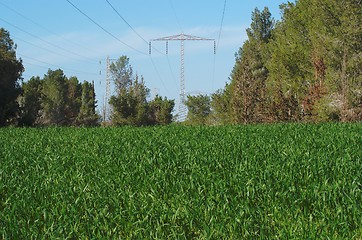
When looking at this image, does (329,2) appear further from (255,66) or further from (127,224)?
(127,224)

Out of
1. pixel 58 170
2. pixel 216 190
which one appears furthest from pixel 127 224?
pixel 58 170

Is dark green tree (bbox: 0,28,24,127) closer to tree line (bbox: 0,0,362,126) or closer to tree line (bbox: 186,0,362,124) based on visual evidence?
tree line (bbox: 0,0,362,126)

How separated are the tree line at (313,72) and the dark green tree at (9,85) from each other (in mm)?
18360

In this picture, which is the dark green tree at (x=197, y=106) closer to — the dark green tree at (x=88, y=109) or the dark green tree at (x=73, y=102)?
the dark green tree at (x=88, y=109)

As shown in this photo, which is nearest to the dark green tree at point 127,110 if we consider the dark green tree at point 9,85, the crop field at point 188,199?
the dark green tree at point 9,85

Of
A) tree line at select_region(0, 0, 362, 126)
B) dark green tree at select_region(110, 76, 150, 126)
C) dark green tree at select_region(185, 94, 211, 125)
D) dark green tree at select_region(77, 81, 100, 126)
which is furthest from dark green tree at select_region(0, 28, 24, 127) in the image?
dark green tree at select_region(185, 94, 211, 125)

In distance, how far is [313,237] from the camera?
14.9 feet

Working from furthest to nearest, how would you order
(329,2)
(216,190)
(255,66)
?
(255,66) < (329,2) < (216,190)

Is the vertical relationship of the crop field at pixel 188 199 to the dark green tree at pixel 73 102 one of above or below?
below

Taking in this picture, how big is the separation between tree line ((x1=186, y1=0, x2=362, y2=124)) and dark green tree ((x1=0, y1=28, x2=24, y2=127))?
18360 millimetres

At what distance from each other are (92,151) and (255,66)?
5695cm

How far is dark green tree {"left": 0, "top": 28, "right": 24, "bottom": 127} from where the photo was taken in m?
45.0

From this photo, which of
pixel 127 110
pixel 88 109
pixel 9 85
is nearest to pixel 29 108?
pixel 9 85

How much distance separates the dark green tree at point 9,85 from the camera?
45.0m
